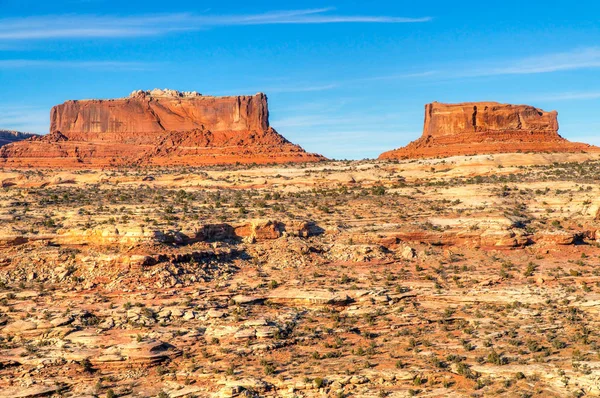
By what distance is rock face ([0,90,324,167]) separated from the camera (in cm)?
7325

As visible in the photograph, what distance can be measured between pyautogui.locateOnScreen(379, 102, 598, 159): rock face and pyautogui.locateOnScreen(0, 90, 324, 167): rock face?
11.8 meters

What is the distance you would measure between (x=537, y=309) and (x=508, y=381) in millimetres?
8091

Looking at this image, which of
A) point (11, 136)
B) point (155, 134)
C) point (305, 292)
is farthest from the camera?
point (11, 136)

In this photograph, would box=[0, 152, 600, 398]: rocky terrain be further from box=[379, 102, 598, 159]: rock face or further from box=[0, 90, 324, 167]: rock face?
box=[0, 90, 324, 167]: rock face

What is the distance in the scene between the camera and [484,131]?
6681 centimetres

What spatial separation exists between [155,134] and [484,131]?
3513 centimetres

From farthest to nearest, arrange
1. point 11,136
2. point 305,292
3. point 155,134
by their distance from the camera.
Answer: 1. point 11,136
2. point 155,134
3. point 305,292

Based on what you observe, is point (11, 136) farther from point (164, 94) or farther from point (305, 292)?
point (305, 292)

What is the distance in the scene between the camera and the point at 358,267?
33312mm

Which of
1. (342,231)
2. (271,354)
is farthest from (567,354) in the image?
(342,231)

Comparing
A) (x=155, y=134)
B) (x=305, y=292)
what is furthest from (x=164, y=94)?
(x=305, y=292)

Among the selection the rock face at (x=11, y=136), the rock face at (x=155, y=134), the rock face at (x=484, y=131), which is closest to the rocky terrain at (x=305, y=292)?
the rock face at (x=484, y=131)

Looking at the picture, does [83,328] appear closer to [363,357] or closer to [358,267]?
[363,357]

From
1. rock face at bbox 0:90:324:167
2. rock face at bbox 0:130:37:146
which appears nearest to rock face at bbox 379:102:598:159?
rock face at bbox 0:90:324:167
